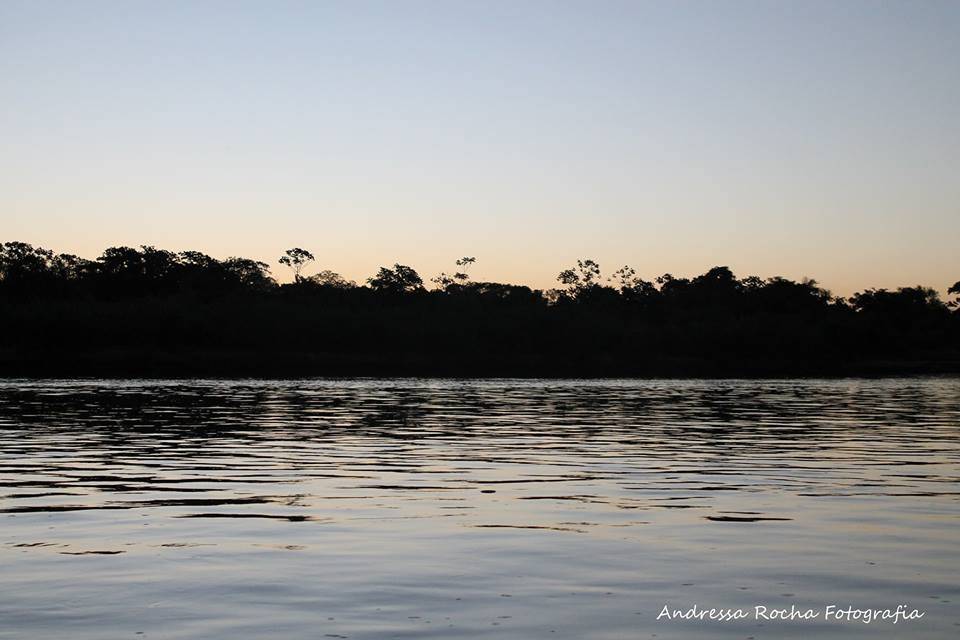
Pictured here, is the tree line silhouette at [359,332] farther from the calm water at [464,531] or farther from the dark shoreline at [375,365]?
the calm water at [464,531]

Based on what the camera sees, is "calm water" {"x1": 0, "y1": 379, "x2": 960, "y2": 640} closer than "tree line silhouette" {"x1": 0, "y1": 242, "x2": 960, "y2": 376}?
Yes

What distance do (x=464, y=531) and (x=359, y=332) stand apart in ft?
428

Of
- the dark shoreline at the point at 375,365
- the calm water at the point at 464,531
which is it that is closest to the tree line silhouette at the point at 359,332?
the dark shoreline at the point at 375,365

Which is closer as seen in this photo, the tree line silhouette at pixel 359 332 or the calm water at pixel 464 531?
the calm water at pixel 464 531

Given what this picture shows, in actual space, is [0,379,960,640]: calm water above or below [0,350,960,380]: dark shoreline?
below

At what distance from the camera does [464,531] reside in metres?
16.5

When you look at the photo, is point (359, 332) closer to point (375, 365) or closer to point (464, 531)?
point (375, 365)

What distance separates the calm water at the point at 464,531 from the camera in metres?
11.4

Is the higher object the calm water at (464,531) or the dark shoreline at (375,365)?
the dark shoreline at (375,365)

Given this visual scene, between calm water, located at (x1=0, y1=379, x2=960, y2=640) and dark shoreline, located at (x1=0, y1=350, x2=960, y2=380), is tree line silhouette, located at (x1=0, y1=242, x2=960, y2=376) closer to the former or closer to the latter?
dark shoreline, located at (x1=0, y1=350, x2=960, y2=380)

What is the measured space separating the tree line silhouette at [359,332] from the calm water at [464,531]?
8606 cm

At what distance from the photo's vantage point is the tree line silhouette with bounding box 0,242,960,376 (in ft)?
435

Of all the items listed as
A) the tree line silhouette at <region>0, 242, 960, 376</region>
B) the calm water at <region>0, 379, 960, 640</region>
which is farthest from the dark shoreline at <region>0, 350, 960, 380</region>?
the calm water at <region>0, 379, 960, 640</region>

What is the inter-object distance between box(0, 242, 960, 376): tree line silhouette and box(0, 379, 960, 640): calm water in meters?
86.1
